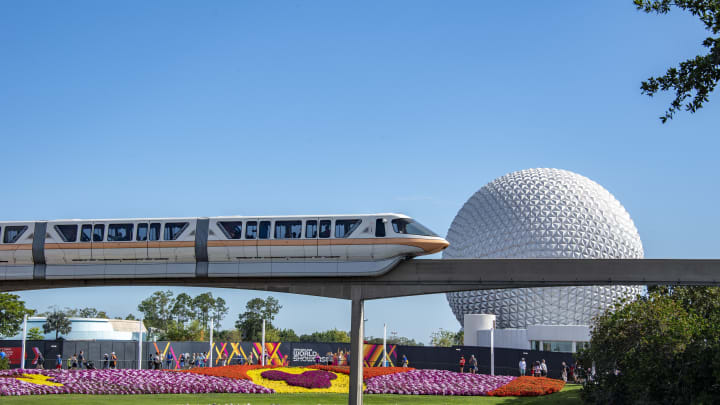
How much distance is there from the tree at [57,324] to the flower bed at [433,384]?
2692 inches

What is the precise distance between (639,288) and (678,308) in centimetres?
4169

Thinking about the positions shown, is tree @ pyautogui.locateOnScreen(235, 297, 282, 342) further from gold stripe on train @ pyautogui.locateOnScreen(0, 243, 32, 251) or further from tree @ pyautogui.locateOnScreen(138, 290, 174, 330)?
gold stripe on train @ pyautogui.locateOnScreen(0, 243, 32, 251)

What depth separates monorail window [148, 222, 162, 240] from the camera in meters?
24.8

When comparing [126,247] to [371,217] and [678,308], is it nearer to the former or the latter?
[371,217]

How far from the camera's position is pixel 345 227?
2352 centimetres

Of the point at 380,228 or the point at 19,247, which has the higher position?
the point at 380,228

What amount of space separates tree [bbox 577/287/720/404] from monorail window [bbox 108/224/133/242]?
1660 cm

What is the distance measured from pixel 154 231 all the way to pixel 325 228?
6.26 m

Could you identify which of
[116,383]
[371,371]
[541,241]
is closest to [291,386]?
[371,371]

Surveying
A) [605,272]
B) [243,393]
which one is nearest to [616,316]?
[605,272]

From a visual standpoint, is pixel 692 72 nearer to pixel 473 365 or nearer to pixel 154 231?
pixel 154 231

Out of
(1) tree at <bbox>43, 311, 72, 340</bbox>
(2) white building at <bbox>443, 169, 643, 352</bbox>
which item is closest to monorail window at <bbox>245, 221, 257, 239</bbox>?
(2) white building at <bbox>443, 169, 643, 352</bbox>

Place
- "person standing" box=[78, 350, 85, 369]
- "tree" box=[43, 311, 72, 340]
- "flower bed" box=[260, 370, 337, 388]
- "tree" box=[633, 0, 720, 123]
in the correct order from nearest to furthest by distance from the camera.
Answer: "tree" box=[633, 0, 720, 123] < "flower bed" box=[260, 370, 337, 388] < "person standing" box=[78, 350, 85, 369] < "tree" box=[43, 311, 72, 340]

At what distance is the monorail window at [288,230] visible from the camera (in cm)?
2370
